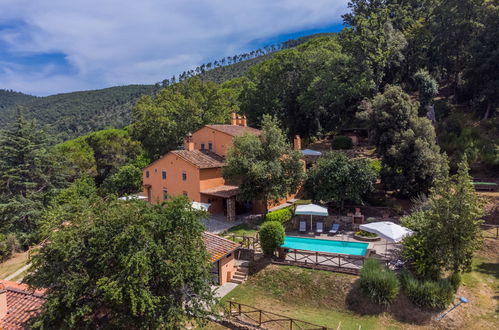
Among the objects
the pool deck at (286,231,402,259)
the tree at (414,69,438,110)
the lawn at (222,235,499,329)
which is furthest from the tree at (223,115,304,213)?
the tree at (414,69,438,110)

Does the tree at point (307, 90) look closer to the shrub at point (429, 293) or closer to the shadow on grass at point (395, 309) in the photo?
→ the shrub at point (429, 293)

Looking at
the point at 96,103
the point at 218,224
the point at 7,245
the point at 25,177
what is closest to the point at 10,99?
the point at 96,103

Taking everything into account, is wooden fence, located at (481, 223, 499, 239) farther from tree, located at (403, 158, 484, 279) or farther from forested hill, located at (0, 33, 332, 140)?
forested hill, located at (0, 33, 332, 140)

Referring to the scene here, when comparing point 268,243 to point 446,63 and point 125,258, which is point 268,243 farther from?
point 446,63

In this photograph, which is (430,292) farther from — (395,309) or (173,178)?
(173,178)

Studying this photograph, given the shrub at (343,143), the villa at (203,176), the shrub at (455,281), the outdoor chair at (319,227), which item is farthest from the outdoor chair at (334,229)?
the shrub at (343,143)

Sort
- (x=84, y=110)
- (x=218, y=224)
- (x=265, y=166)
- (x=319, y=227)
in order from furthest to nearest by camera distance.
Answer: (x=84, y=110) → (x=218, y=224) → (x=265, y=166) → (x=319, y=227)
